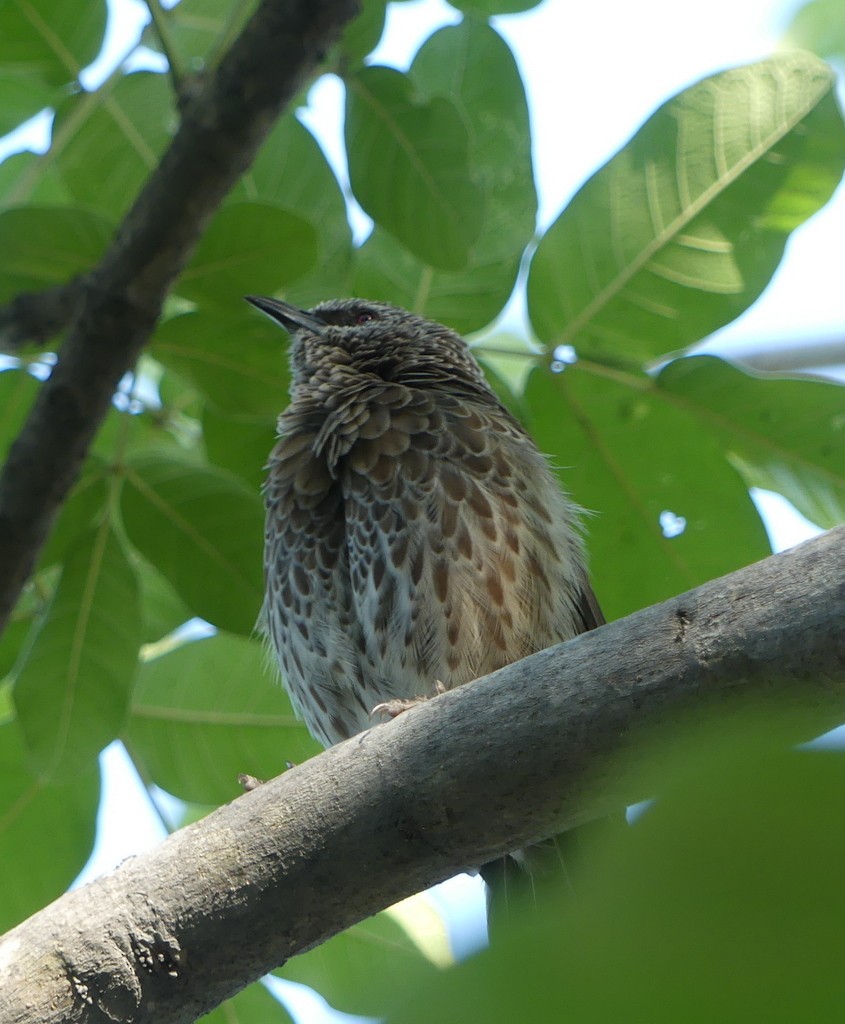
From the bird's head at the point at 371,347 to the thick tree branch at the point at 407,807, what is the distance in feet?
7.27

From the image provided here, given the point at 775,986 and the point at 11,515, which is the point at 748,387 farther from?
the point at 775,986

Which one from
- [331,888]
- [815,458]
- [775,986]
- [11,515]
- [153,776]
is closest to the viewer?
[775,986]

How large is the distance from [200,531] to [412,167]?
4.07 feet

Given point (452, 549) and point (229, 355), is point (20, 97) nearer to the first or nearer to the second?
point (229, 355)

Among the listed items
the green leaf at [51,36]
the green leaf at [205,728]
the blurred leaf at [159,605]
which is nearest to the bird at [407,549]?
the green leaf at [205,728]

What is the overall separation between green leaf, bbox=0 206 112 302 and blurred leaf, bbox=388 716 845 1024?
3082mm

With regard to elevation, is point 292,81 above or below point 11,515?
above

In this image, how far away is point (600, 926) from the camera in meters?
0.38

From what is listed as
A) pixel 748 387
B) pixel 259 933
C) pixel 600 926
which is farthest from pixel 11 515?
pixel 600 926

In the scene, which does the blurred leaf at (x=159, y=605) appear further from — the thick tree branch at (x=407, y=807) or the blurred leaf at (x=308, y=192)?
the thick tree branch at (x=407, y=807)

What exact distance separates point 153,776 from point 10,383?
1.36 metres

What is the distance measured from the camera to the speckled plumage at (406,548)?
132 inches

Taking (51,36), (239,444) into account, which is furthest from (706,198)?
(51,36)

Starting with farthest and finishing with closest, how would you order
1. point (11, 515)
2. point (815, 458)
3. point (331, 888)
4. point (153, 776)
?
point (153, 776)
point (11, 515)
point (815, 458)
point (331, 888)
